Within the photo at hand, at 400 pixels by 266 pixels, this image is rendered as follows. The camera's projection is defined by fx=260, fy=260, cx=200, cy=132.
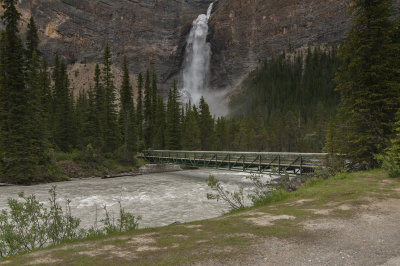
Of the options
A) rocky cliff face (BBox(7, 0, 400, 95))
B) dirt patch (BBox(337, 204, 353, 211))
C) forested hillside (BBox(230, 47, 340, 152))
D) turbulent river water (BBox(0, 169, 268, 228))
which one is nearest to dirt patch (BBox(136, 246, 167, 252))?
dirt patch (BBox(337, 204, 353, 211))

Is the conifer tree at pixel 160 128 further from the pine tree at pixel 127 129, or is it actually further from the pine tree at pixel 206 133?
the pine tree at pixel 206 133

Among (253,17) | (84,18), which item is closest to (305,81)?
(253,17)

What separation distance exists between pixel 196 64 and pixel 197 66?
154 cm

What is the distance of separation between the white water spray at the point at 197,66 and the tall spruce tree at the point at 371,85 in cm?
11085

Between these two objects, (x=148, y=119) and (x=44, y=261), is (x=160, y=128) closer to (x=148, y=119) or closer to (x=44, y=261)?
(x=148, y=119)

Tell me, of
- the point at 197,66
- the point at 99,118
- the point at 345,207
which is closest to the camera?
the point at 345,207

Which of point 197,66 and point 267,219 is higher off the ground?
point 197,66

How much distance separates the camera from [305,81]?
11206 cm

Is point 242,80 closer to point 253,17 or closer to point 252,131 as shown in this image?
point 253,17

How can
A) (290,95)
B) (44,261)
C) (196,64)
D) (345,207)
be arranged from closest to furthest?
1. (44,261)
2. (345,207)
3. (290,95)
4. (196,64)

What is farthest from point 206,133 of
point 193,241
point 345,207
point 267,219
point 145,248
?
point 145,248

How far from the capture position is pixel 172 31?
14200cm

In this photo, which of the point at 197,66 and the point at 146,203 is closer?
the point at 146,203

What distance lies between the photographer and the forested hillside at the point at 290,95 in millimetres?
76188
